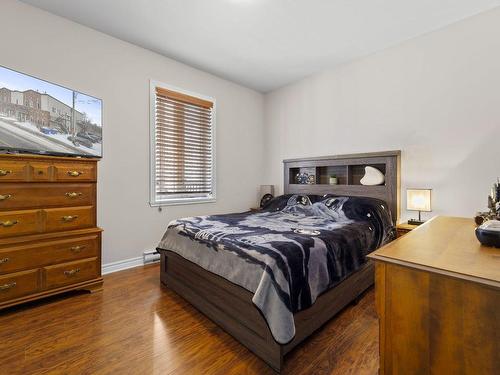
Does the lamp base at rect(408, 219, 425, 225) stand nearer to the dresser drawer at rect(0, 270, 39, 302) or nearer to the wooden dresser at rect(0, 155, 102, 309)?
the wooden dresser at rect(0, 155, 102, 309)

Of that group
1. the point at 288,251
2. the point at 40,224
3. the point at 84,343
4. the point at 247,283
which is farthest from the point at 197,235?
the point at 40,224

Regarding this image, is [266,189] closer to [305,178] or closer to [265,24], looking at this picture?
[305,178]

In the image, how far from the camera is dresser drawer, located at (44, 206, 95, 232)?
82.7 inches

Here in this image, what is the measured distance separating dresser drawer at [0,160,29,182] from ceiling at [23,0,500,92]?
1.63 metres

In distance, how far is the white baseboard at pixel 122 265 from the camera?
2.79 meters

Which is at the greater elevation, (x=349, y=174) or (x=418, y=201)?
(x=349, y=174)

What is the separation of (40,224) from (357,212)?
298 cm

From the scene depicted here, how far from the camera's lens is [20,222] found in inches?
76.7

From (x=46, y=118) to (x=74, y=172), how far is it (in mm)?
634

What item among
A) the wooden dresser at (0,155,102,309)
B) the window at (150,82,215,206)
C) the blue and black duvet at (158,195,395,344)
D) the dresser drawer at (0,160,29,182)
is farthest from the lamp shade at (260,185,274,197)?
the dresser drawer at (0,160,29,182)

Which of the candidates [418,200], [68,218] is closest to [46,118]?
[68,218]

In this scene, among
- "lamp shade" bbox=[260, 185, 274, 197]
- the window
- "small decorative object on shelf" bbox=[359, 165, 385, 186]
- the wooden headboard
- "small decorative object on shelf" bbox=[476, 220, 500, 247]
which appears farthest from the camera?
"lamp shade" bbox=[260, 185, 274, 197]

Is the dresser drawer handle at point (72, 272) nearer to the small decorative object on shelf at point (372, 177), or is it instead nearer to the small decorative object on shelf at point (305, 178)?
the small decorative object on shelf at point (305, 178)

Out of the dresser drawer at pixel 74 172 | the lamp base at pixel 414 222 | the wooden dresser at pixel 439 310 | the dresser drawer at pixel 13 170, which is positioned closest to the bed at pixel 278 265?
the lamp base at pixel 414 222
